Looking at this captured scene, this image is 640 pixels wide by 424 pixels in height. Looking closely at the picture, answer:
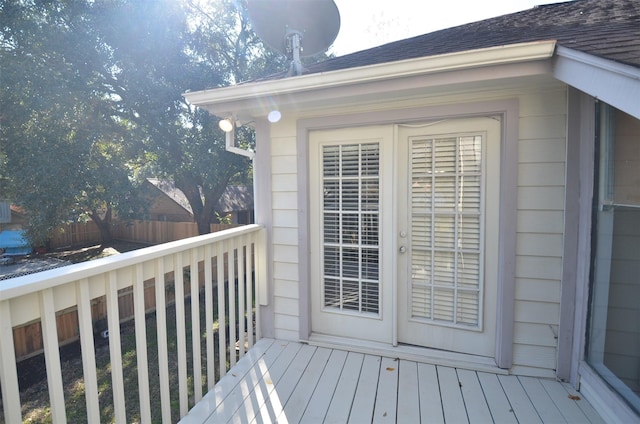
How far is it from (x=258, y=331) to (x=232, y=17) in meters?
9.54

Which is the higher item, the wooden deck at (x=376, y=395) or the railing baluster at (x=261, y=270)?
the railing baluster at (x=261, y=270)

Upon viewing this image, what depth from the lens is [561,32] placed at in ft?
7.00

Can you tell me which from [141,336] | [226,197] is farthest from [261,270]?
[226,197]

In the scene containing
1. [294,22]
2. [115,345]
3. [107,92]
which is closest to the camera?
[115,345]

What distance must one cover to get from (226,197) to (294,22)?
15.5 metres

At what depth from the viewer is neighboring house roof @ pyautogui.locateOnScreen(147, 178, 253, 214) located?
57.1 ft

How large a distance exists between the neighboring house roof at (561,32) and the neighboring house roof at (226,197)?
599 inches

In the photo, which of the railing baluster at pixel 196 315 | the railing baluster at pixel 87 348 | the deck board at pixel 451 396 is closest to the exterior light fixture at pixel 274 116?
the railing baluster at pixel 196 315

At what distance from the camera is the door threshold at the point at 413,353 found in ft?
7.54

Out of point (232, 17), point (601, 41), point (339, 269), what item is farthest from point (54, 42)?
point (601, 41)

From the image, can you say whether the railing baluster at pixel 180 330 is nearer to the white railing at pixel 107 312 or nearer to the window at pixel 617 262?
the white railing at pixel 107 312

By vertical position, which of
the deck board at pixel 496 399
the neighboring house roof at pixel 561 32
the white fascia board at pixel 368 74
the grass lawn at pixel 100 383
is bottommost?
the grass lawn at pixel 100 383

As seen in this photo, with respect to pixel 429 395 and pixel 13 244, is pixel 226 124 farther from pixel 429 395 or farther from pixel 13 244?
pixel 13 244

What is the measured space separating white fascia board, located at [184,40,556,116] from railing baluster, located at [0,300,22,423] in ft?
6.03
